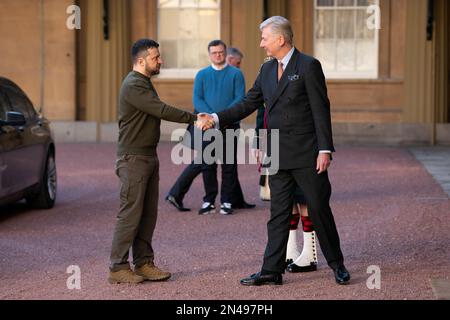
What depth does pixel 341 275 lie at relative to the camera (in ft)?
27.0

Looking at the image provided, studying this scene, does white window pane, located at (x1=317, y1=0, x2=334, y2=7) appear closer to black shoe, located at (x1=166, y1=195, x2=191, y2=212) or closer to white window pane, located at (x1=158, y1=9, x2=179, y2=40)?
white window pane, located at (x1=158, y1=9, x2=179, y2=40)

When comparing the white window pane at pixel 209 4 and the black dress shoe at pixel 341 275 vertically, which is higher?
the white window pane at pixel 209 4

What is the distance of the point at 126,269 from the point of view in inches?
327

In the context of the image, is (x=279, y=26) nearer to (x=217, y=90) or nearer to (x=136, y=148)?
(x=136, y=148)

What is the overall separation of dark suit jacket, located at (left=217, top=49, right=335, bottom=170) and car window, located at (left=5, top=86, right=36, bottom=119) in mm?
5084

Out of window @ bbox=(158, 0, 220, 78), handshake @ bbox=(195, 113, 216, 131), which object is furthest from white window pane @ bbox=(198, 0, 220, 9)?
handshake @ bbox=(195, 113, 216, 131)

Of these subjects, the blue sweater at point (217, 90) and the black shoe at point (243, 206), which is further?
the black shoe at point (243, 206)

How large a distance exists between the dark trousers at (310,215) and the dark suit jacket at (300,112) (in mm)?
113

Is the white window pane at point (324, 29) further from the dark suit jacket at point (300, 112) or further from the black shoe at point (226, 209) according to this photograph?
the dark suit jacket at point (300, 112)

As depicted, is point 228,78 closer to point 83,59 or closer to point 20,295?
point 20,295

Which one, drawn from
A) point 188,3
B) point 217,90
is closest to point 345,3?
point 188,3

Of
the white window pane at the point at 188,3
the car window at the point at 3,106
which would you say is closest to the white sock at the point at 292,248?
the car window at the point at 3,106

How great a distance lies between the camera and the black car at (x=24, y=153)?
1173 cm
